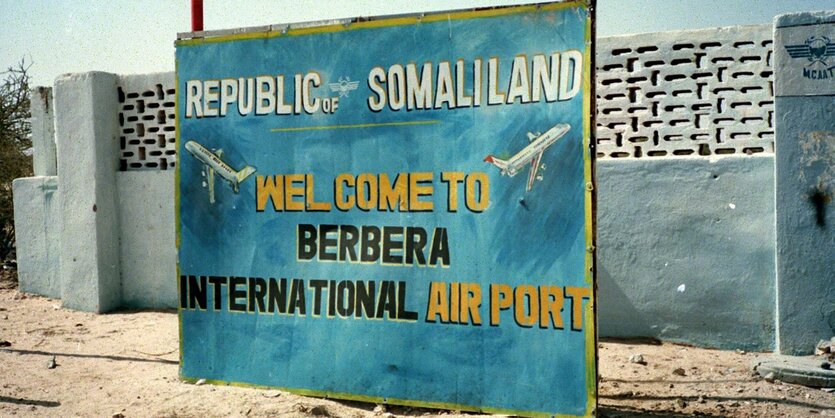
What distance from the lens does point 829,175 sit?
511cm

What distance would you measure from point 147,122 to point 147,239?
3.80 ft

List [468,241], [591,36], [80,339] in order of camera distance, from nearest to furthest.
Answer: [591,36] < [468,241] < [80,339]

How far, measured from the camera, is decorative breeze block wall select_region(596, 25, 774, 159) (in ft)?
17.9

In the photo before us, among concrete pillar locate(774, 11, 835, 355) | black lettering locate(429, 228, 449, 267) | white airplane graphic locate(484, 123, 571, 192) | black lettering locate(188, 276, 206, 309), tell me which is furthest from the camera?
concrete pillar locate(774, 11, 835, 355)

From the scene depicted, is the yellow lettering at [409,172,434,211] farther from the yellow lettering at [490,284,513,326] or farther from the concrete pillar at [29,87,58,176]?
the concrete pillar at [29,87,58,176]

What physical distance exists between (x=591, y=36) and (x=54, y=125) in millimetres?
6743

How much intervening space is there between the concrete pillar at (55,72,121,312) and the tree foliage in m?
3.44

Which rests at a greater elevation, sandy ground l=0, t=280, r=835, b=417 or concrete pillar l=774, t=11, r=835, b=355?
concrete pillar l=774, t=11, r=835, b=355

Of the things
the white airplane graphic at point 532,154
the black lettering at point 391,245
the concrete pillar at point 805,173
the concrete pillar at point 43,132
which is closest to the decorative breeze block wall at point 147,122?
the concrete pillar at point 43,132

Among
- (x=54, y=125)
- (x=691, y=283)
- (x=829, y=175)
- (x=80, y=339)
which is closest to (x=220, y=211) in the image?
(x=80, y=339)

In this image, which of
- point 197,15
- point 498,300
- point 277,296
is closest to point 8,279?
point 197,15

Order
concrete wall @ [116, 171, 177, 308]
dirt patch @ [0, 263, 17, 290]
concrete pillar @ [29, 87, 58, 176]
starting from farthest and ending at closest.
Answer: dirt patch @ [0, 263, 17, 290] < concrete pillar @ [29, 87, 58, 176] < concrete wall @ [116, 171, 177, 308]

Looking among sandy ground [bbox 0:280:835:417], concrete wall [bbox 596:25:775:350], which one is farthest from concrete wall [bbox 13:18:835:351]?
sandy ground [bbox 0:280:835:417]

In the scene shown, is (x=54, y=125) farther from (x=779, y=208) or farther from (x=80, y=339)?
(x=779, y=208)
